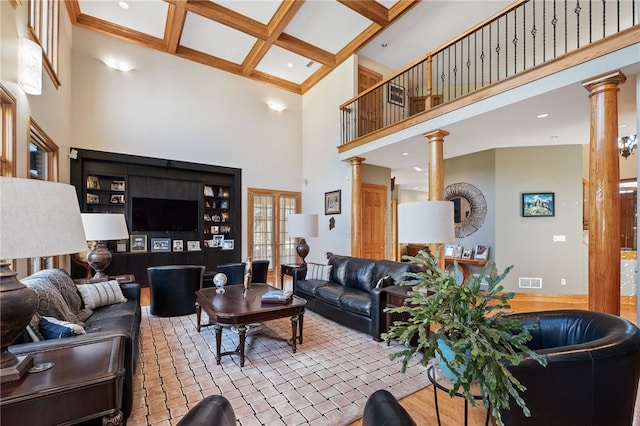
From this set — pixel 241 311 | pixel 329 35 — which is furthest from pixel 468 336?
pixel 329 35

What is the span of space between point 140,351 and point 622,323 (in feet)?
12.6

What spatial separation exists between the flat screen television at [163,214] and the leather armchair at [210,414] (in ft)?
19.3

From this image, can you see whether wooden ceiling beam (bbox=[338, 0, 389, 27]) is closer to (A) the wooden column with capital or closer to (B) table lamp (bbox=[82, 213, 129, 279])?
(A) the wooden column with capital

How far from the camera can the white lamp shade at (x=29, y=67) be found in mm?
2590

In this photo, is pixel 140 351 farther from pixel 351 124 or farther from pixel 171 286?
pixel 351 124

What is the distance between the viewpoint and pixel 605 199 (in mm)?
2656

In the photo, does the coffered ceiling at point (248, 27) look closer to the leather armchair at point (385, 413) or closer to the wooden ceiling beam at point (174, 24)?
the wooden ceiling beam at point (174, 24)

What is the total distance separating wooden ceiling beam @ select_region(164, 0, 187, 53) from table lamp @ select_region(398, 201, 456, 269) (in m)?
5.11

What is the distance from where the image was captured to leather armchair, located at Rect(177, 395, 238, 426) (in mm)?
892

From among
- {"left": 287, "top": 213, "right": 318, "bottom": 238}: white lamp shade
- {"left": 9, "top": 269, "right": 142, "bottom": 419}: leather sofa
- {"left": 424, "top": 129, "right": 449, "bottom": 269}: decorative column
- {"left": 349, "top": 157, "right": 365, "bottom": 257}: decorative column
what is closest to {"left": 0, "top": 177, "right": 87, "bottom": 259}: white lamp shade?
{"left": 9, "top": 269, "right": 142, "bottom": 419}: leather sofa

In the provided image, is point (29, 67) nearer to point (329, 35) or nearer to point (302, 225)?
point (302, 225)

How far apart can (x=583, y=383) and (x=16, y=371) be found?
8.59 feet

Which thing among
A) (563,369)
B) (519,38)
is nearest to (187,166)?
(563,369)

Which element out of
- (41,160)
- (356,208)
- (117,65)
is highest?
(117,65)
